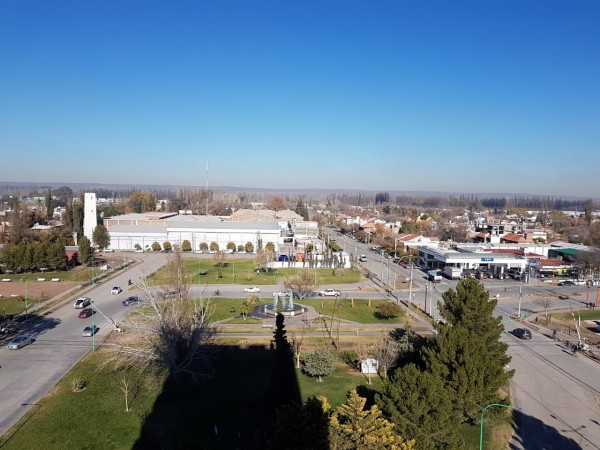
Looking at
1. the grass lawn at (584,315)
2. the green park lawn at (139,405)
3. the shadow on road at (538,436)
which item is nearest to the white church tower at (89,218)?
the green park lawn at (139,405)

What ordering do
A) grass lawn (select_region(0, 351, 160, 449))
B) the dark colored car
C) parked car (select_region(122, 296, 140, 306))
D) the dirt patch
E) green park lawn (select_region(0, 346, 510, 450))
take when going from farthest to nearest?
the dirt patch → parked car (select_region(122, 296, 140, 306)) → the dark colored car → green park lawn (select_region(0, 346, 510, 450)) → grass lawn (select_region(0, 351, 160, 449))

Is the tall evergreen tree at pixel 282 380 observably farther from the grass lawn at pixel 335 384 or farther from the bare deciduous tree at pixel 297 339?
the bare deciduous tree at pixel 297 339

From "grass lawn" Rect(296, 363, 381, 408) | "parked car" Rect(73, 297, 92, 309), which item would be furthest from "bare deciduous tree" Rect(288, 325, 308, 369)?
"parked car" Rect(73, 297, 92, 309)

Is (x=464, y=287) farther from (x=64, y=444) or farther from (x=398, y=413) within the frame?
(x=64, y=444)

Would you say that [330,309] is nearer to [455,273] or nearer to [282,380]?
[282,380]

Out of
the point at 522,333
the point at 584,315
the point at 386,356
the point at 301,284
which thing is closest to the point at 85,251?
the point at 301,284

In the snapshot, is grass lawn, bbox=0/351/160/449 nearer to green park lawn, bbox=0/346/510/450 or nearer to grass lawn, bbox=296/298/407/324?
green park lawn, bbox=0/346/510/450

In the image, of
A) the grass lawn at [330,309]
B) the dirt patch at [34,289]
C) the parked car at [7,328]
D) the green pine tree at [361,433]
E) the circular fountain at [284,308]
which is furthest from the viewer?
the dirt patch at [34,289]
